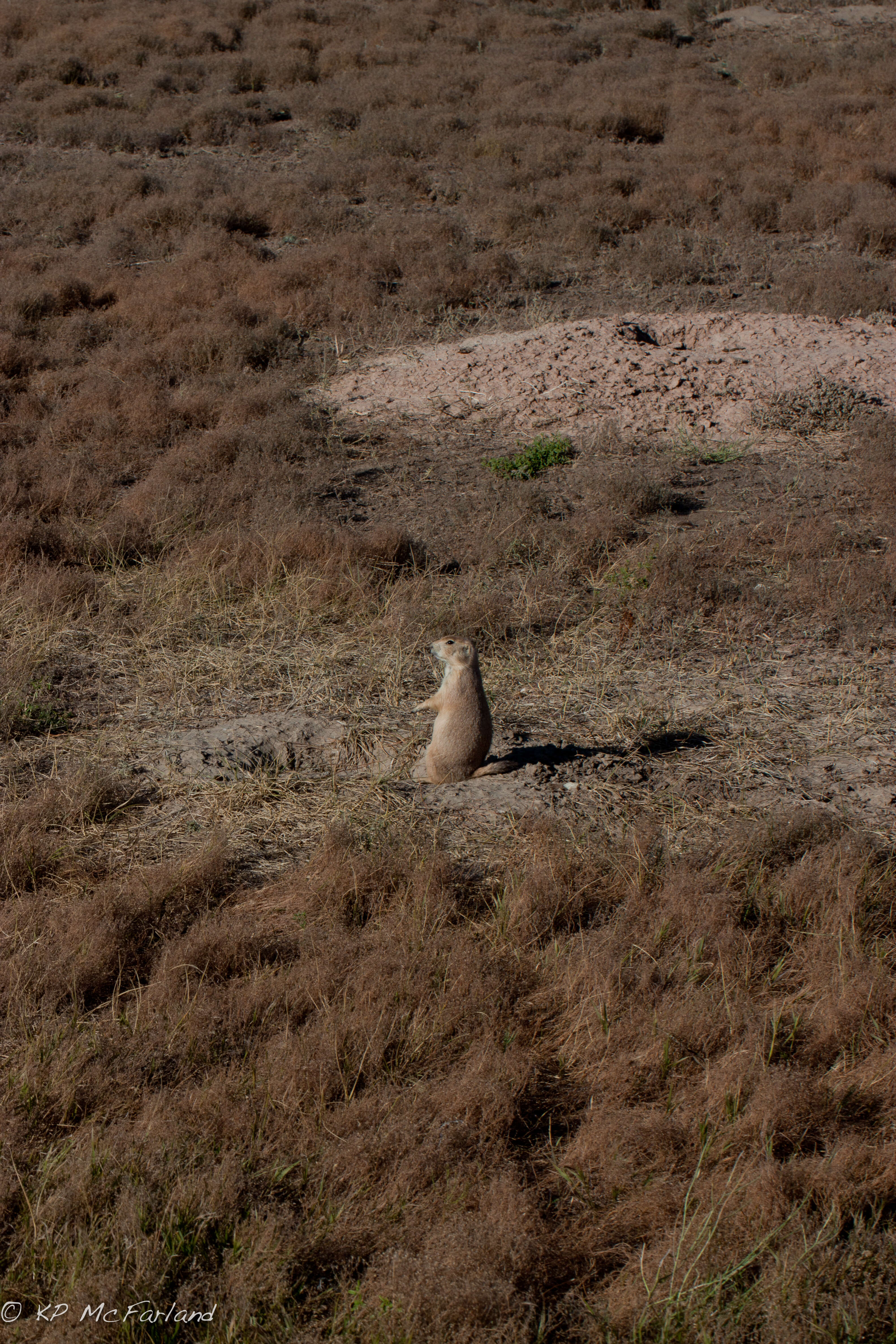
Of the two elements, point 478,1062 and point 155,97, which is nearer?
point 478,1062

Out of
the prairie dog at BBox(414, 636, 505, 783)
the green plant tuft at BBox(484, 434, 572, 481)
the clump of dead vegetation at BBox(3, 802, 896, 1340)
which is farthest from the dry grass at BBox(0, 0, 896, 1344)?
the prairie dog at BBox(414, 636, 505, 783)

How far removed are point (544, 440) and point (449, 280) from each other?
14.5 feet

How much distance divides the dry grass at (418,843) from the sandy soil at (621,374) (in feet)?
1.80

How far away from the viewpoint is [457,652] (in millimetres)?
4934

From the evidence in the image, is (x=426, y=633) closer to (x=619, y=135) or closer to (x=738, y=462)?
(x=738, y=462)

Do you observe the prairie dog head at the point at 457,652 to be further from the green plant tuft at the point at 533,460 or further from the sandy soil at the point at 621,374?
the sandy soil at the point at 621,374

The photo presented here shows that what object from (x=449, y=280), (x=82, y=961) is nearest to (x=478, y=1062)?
(x=82, y=961)

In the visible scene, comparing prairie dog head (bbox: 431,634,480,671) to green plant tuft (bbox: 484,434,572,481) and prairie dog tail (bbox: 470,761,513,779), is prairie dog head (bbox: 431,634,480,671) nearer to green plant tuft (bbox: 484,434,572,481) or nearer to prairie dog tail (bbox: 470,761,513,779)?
prairie dog tail (bbox: 470,761,513,779)

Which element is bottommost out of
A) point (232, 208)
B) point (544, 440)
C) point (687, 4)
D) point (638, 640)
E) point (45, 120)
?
point (638, 640)

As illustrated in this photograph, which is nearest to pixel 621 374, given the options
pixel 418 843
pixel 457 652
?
pixel 457 652

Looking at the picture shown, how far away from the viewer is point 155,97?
20047mm

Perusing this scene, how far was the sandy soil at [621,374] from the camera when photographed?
10.4 m

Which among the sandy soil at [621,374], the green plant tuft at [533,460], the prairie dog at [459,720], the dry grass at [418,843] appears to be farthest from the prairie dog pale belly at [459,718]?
the sandy soil at [621,374]

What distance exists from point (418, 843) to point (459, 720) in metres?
0.65
